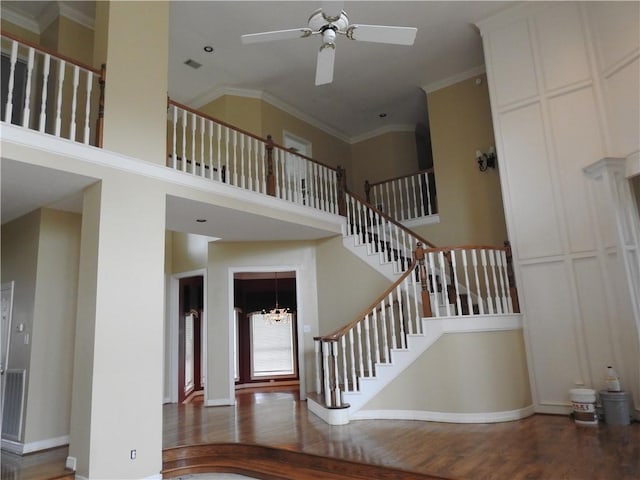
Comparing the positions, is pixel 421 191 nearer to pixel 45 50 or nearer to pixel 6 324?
pixel 45 50

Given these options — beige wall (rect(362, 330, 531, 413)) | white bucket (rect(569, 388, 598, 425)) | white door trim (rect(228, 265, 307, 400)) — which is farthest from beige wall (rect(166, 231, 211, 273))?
white bucket (rect(569, 388, 598, 425))

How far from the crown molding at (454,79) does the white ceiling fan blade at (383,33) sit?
4.40 meters

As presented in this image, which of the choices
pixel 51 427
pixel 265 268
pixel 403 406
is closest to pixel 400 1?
pixel 265 268

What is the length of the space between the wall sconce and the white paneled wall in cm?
107

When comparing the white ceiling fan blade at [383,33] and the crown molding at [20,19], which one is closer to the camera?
the white ceiling fan blade at [383,33]

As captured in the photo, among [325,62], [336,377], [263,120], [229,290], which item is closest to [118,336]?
[336,377]

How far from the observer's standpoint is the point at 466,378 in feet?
16.4

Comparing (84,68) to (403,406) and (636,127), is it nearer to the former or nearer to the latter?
(403,406)

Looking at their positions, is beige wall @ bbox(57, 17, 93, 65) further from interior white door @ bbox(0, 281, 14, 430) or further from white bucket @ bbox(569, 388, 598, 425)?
white bucket @ bbox(569, 388, 598, 425)

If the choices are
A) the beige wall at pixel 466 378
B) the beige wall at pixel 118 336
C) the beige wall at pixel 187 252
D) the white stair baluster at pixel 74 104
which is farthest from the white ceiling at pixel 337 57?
the beige wall at pixel 466 378

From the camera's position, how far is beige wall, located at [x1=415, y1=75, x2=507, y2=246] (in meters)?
6.94

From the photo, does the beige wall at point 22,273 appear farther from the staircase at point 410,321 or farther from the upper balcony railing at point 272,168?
the staircase at point 410,321

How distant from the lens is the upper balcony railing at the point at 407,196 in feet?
25.7

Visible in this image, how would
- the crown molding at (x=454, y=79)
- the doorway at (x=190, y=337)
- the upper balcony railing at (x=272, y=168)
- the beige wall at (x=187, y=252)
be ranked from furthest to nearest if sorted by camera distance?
the doorway at (x=190, y=337) < the beige wall at (x=187, y=252) < the crown molding at (x=454, y=79) < the upper balcony railing at (x=272, y=168)
